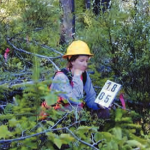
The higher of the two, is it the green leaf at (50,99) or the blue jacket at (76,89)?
the green leaf at (50,99)

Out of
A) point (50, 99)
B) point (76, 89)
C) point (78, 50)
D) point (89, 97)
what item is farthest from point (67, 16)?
point (50, 99)

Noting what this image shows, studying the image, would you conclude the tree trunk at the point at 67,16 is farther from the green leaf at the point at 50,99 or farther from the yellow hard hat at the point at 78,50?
the green leaf at the point at 50,99

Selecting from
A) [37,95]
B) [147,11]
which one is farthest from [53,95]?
[147,11]

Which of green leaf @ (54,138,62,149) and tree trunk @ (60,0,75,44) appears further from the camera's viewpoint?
tree trunk @ (60,0,75,44)

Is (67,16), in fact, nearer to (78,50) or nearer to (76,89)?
(78,50)

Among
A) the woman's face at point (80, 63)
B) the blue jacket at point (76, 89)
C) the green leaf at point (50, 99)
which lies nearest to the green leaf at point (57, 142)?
the green leaf at point (50, 99)

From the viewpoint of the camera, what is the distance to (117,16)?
4156 mm

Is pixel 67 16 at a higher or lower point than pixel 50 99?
higher

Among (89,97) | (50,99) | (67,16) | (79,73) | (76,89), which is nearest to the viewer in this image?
(50,99)

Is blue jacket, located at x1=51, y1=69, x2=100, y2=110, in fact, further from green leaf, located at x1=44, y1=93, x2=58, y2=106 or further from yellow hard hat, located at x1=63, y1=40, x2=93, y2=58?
green leaf, located at x1=44, y1=93, x2=58, y2=106

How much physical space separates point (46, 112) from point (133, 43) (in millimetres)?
1729

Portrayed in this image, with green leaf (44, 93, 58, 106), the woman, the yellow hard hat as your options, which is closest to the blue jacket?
the woman

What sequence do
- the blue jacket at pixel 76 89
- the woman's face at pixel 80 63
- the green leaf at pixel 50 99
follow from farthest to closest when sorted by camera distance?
the woman's face at pixel 80 63, the blue jacket at pixel 76 89, the green leaf at pixel 50 99

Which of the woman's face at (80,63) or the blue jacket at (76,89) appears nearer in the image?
the blue jacket at (76,89)
